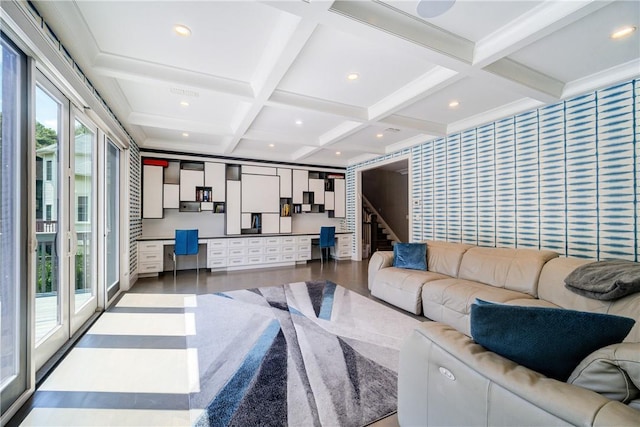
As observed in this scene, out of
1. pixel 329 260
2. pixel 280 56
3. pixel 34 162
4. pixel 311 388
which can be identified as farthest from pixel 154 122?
pixel 329 260

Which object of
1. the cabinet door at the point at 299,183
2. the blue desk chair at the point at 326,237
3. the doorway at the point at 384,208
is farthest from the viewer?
the doorway at the point at 384,208

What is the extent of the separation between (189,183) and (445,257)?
533 cm

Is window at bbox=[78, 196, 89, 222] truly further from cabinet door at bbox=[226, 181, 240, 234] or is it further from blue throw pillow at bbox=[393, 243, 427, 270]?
blue throw pillow at bbox=[393, 243, 427, 270]

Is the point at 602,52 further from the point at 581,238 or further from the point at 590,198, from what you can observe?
the point at 581,238

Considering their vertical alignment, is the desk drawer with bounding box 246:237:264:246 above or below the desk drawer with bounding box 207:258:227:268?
above

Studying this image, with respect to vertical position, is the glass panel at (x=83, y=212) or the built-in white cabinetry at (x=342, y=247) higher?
the glass panel at (x=83, y=212)

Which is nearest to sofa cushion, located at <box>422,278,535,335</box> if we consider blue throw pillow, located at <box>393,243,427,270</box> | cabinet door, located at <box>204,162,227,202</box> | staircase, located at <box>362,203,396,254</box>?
blue throw pillow, located at <box>393,243,427,270</box>

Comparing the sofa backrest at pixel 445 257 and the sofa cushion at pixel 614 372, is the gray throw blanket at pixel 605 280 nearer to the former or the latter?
the sofa backrest at pixel 445 257

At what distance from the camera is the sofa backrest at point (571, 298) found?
192 cm

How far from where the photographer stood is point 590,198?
9.85ft

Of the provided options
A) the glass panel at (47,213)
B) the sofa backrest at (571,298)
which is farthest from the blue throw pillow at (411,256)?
the glass panel at (47,213)

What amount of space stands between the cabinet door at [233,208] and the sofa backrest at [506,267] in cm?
486

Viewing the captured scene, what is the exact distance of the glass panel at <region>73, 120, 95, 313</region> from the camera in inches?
113

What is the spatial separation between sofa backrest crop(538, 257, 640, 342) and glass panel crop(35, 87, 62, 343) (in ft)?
14.9
